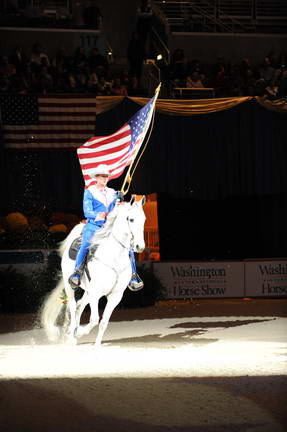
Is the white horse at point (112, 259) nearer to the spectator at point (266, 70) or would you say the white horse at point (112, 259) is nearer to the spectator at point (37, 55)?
the spectator at point (37, 55)

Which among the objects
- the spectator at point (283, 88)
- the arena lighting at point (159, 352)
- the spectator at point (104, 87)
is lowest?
the arena lighting at point (159, 352)

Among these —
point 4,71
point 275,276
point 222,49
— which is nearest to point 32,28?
point 4,71

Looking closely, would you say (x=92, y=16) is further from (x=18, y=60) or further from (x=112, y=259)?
(x=112, y=259)

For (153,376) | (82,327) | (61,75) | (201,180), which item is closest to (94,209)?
(82,327)

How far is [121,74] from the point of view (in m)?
21.9

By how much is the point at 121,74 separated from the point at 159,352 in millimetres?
11436

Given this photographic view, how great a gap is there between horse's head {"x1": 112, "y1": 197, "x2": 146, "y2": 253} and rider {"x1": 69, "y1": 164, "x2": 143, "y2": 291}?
0.73 ft

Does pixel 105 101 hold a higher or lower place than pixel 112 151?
higher

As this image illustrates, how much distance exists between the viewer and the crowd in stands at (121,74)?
20000 mm

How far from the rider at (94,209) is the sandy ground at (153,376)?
1.26 m

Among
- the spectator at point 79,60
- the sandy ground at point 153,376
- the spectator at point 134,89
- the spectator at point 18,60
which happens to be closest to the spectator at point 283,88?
the spectator at point 134,89

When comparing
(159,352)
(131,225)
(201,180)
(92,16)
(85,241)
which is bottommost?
(159,352)

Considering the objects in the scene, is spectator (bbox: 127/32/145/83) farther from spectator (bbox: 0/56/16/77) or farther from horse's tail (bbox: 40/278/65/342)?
horse's tail (bbox: 40/278/65/342)

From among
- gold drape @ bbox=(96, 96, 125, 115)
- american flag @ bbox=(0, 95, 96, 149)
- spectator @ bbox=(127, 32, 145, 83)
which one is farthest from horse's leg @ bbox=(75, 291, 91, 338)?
spectator @ bbox=(127, 32, 145, 83)
